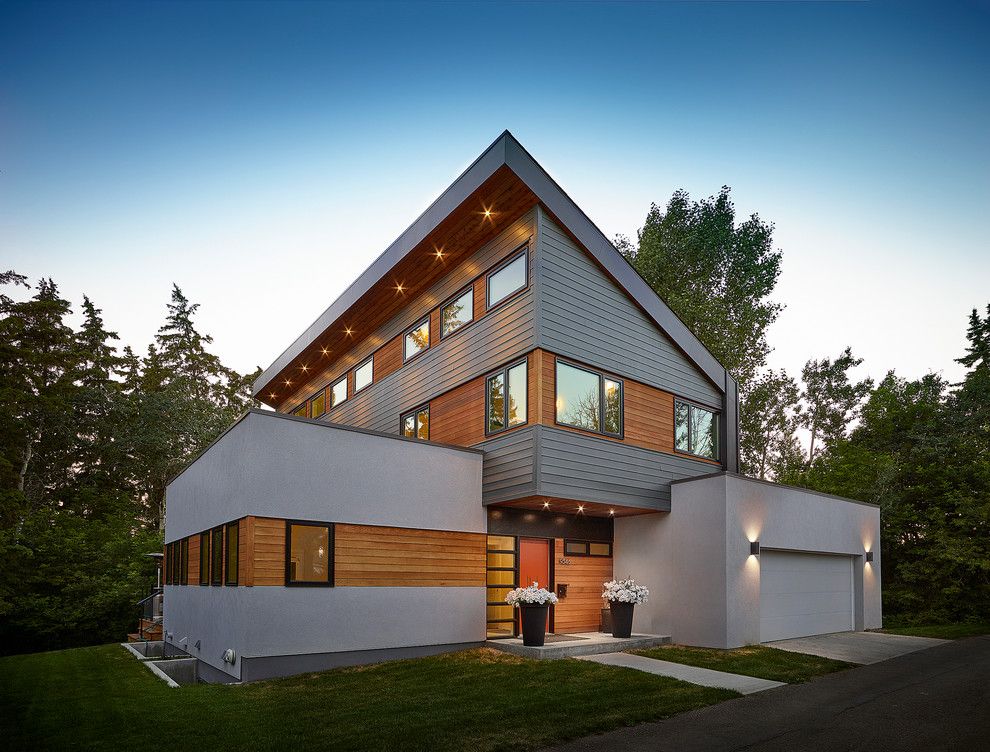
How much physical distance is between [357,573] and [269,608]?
4.71ft

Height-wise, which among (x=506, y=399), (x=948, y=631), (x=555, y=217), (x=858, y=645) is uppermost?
(x=555, y=217)

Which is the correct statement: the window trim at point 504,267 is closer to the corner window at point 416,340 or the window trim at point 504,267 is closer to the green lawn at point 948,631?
the corner window at point 416,340

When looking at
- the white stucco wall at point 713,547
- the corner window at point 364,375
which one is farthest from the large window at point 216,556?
the white stucco wall at point 713,547

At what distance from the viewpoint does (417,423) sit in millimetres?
15250

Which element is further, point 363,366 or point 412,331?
point 363,366

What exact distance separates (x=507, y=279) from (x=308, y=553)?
19.4 ft

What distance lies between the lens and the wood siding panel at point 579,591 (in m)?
13.5

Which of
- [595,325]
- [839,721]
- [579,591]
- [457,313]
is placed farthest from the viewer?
[457,313]

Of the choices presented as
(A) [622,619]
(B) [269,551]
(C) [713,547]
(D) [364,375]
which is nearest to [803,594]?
(C) [713,547]

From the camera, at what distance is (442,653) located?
11.4m

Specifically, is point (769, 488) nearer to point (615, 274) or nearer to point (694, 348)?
point (694, 348)

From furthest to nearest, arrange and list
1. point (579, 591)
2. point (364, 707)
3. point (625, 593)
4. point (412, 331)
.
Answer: point (412, 331) → point (579, 591) → point (625, 593) → point (364, 707)

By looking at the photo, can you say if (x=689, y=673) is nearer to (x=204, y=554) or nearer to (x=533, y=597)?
(x=533, y=597)

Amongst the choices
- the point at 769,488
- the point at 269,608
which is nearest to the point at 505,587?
the point at 269,608
